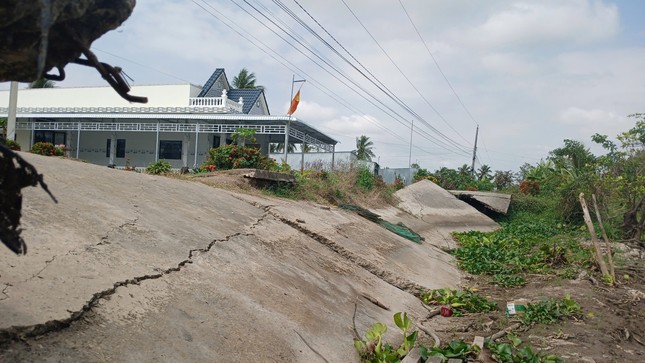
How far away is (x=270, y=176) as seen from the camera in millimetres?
12945

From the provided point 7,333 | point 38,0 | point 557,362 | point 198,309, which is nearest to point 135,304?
point 198,309

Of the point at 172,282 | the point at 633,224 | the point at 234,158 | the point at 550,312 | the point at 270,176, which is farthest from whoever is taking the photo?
the point at 234,158

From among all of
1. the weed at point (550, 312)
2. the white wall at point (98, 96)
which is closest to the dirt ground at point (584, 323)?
the weed at point (550, 312)

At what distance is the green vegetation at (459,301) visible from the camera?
27.0 feet

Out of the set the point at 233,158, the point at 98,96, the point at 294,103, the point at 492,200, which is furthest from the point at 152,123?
the point at 492,200

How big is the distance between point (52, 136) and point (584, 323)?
27.3m

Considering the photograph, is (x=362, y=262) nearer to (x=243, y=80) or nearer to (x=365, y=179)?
(x=365, y=179)

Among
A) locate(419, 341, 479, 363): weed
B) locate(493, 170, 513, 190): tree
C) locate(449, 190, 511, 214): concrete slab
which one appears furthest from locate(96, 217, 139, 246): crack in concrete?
locate(493, 170, 513, 190): tree

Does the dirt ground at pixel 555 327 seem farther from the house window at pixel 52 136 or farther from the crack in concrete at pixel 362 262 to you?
the house window at pixel 52 136

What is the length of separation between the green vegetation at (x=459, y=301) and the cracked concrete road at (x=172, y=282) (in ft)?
1.04

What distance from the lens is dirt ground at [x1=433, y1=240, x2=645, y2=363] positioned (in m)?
5.98

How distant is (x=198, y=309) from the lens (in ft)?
13.9

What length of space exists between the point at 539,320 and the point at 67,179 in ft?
21.0

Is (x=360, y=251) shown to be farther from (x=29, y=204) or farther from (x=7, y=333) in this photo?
(x=7, y=333)
